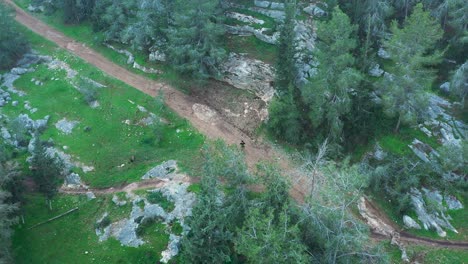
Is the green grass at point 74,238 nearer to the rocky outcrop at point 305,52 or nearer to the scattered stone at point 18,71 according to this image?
the rocky outcrop at point 305,52

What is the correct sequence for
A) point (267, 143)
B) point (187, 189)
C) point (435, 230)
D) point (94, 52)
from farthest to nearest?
point (94, 52), point (267, 143), point (187, 189), point (435, 230)

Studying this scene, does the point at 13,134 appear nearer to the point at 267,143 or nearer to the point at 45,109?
the point at 45,109

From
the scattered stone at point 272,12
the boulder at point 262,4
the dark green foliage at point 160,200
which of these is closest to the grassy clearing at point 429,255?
the dark green foliage at point 160,200

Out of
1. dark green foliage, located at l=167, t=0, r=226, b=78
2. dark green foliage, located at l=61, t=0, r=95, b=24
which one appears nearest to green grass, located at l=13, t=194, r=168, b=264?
dark green foliage, located at l=167, t=0, r=226, b=78

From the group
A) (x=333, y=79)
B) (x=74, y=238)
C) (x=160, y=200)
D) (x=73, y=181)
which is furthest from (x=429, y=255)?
(x=73, y=181)

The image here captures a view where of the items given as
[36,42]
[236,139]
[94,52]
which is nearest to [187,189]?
[236,139]

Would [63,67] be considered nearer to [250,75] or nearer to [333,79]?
[250,75]
